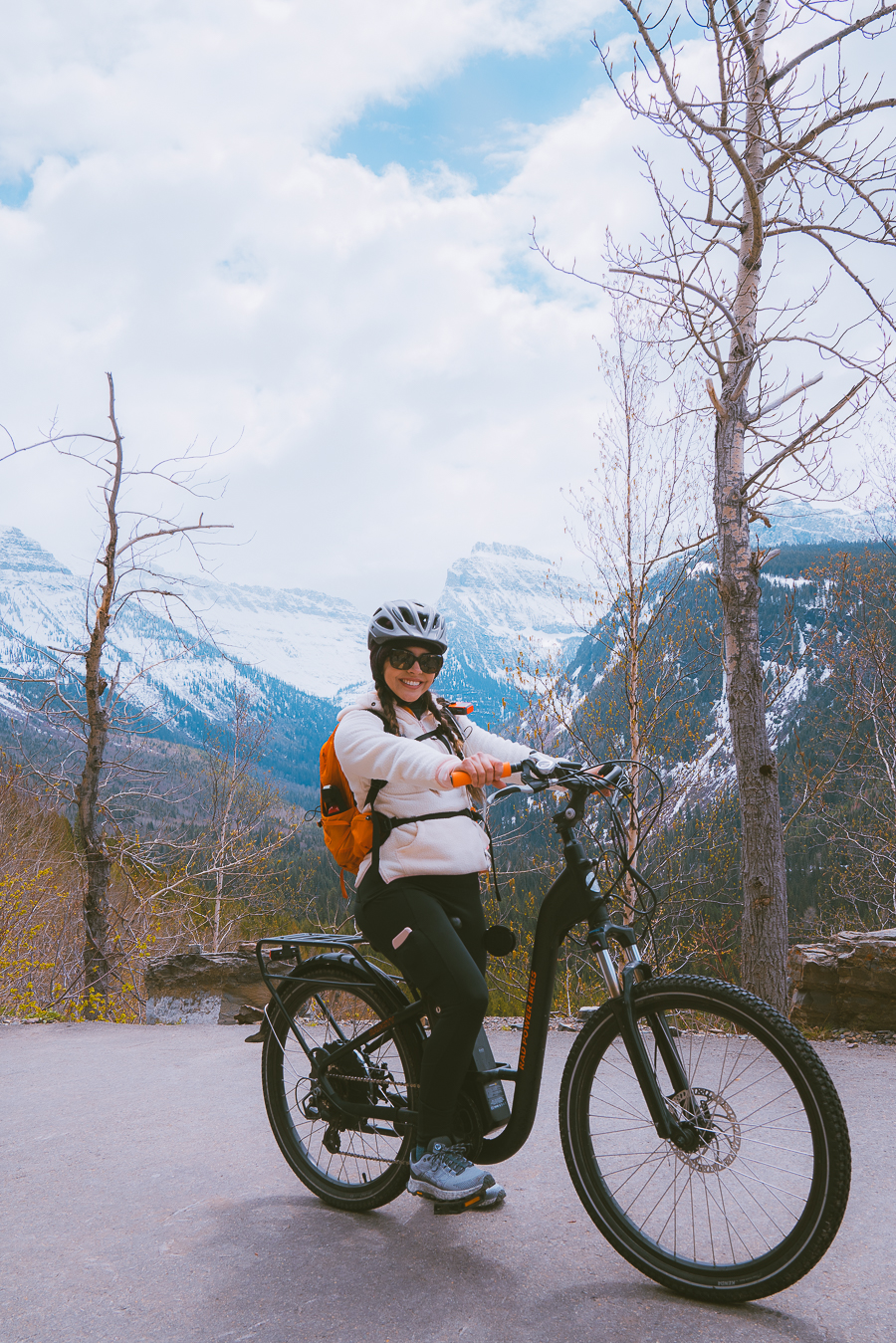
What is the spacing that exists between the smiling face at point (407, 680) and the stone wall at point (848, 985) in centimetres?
436

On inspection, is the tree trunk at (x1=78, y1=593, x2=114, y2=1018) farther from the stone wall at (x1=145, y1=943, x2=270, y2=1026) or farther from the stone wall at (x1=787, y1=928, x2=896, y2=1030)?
the stone wall at (x1=787, y1=928, x2=896, y2=1030)

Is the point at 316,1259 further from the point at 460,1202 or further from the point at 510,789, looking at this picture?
the point at 510,789

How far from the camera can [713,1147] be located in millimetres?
2340

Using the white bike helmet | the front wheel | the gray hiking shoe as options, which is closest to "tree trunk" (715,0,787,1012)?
the front wheel

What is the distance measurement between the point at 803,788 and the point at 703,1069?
9.36 meters

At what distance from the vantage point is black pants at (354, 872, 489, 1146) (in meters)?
2.60

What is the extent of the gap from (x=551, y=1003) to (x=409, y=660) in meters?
1.18

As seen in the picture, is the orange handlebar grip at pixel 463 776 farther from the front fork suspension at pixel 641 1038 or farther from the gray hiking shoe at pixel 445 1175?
the gray hiking shoe at pixel 445 1175

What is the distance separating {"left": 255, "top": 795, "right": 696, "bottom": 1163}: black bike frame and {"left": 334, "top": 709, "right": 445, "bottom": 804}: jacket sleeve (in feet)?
1.48

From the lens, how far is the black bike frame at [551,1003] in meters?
2.38

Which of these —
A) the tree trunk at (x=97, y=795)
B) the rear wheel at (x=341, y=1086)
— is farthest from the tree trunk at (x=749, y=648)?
the tree trunk at (x=97, y=795)

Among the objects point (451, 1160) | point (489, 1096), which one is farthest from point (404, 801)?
point (451, 1160)

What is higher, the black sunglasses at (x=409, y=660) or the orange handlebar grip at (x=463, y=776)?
the black sunglasses at (x=409, y=660)

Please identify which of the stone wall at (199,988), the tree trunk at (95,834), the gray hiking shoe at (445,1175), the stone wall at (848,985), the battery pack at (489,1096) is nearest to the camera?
the gray hiking shoe at (445,1175)
